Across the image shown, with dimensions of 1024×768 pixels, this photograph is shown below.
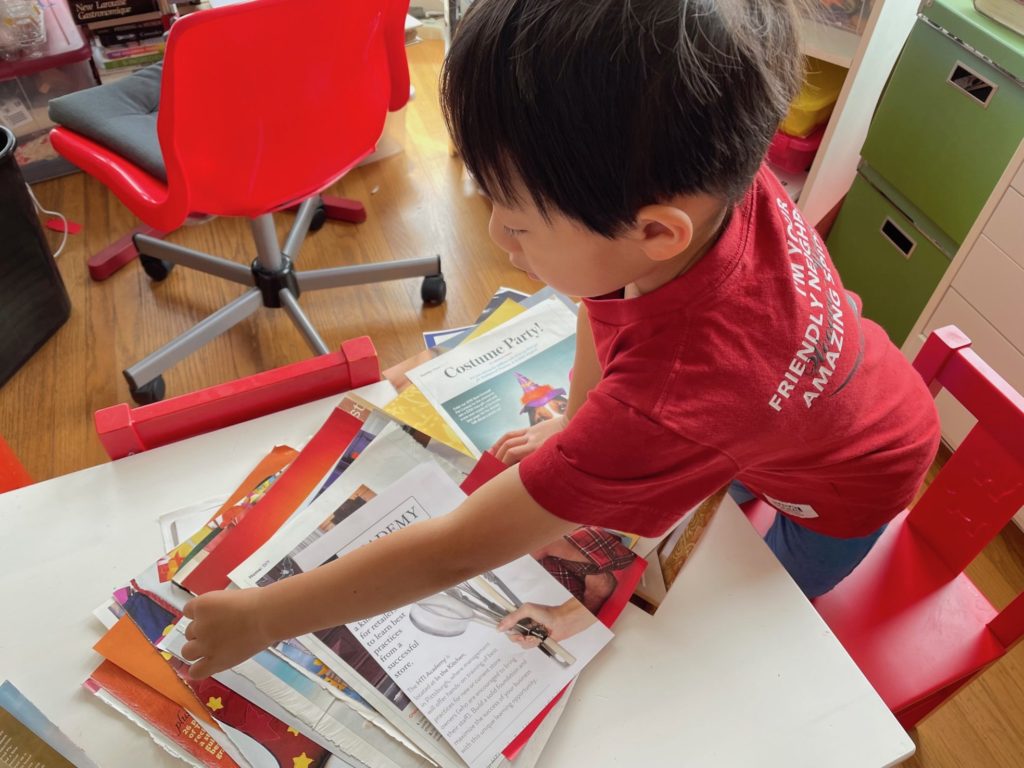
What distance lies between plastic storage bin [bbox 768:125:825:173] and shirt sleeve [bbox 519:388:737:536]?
125 centimetres

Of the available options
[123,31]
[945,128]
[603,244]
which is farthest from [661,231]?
[123,31]

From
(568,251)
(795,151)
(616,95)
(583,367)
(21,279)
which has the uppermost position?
(616,95)

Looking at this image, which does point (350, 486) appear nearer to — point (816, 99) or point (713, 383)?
point (713, 383)

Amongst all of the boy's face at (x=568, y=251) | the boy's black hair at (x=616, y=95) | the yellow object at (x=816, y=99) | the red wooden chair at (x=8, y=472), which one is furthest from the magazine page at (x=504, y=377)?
the yellow object at (x=816, y=99)

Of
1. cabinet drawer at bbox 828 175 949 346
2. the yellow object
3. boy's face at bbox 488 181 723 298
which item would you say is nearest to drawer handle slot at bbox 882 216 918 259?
cabinet drawer at bbox 828 175 949 346

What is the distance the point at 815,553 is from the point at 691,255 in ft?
1.41

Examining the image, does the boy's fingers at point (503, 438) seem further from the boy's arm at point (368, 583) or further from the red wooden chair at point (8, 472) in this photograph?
the red wooden chair at point (8, 472)

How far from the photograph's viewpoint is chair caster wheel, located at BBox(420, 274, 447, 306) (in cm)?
176

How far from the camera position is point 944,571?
3.11 ft

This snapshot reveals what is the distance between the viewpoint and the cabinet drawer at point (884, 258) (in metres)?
1.52

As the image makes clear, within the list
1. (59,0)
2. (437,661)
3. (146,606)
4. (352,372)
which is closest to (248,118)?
(352,372)

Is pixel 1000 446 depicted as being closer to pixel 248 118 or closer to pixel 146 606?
pixel 146 606

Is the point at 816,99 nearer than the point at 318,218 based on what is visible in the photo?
Yes

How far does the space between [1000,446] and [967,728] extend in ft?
2.18
